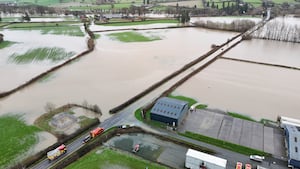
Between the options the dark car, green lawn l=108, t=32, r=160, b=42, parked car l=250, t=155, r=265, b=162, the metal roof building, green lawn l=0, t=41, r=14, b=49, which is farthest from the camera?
green lawn l=108, t=32, r=160, b=42

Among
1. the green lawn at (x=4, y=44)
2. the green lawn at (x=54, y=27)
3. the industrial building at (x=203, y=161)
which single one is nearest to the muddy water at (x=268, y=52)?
the industrial building at (x=203, y=161)

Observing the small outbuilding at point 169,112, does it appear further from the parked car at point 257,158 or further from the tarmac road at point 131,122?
the parked car at point 257,158

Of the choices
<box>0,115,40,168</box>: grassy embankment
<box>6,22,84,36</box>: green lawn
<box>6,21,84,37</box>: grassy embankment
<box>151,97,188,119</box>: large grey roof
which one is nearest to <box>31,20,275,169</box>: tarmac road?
<box>151,97,188,119</box>: large grey roof

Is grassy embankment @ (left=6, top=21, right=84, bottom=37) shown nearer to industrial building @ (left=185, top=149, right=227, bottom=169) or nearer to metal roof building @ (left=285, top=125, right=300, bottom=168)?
industrial building @ (left=185, top=149, right=227, bottom=169)

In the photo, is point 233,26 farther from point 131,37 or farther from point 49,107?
point 49,107

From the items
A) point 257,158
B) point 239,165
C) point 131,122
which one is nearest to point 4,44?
point 131,122
